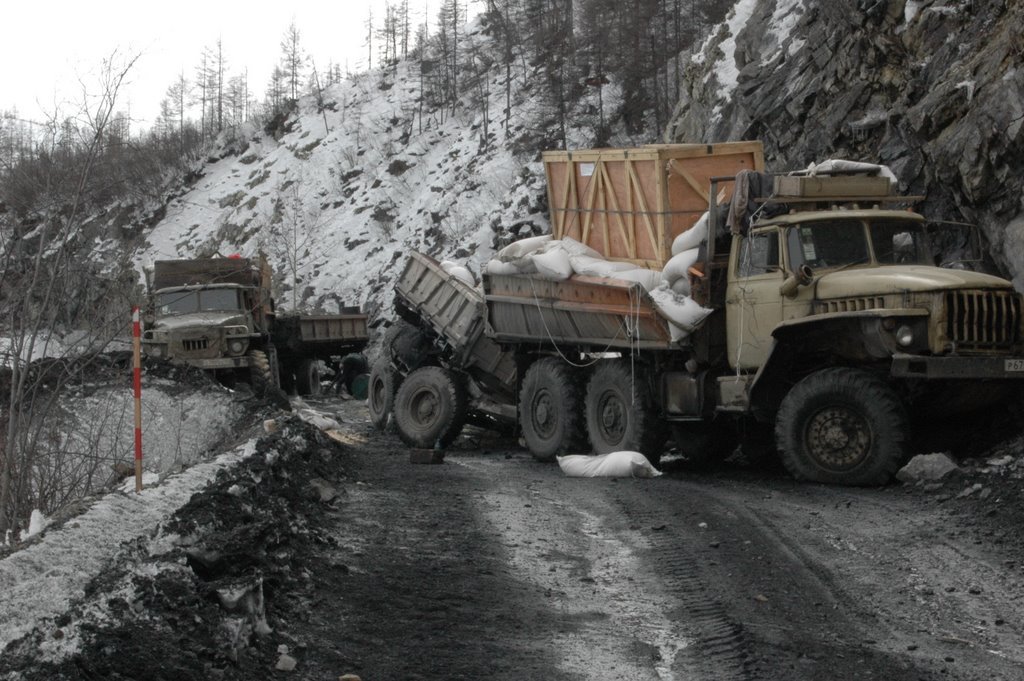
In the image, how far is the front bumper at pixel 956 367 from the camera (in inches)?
412

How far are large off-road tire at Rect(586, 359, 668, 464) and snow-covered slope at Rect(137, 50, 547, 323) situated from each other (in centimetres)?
2334

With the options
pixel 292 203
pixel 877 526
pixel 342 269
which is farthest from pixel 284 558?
pixel 292 203

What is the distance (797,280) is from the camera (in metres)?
11.6

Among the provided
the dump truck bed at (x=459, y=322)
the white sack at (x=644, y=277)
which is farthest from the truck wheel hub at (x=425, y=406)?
the white sack at (x=644, y=277)

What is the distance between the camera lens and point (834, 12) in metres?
20.7

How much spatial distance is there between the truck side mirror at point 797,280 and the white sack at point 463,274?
6.27 metres

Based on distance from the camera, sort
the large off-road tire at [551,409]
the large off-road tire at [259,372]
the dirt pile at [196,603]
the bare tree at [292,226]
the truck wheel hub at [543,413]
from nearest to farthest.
A: the dirt pile at [196,603], the large off-road tire at [551,409], the truck wheel hub at [543,413], the large off-road tire at [259,372], the bare tree at [292,226]

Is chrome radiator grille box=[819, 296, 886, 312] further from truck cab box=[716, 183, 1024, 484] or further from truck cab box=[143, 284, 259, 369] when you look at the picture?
truck cab box=[143, 284, 259, 369]

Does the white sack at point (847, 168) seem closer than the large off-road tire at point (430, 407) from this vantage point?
Yes

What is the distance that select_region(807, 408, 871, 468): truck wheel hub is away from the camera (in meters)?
11.1

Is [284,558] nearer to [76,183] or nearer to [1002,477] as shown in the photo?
[76,183]

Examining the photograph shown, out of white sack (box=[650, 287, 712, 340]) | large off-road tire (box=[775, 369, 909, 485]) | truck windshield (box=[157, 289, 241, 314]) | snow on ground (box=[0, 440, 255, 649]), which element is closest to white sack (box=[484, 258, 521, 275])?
white sack (box=[650, 287, 712, 340])

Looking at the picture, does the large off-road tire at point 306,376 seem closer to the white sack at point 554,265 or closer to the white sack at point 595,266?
the white sack at point 554,265

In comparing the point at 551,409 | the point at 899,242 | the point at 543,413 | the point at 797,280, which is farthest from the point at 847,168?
the point at 543,413
